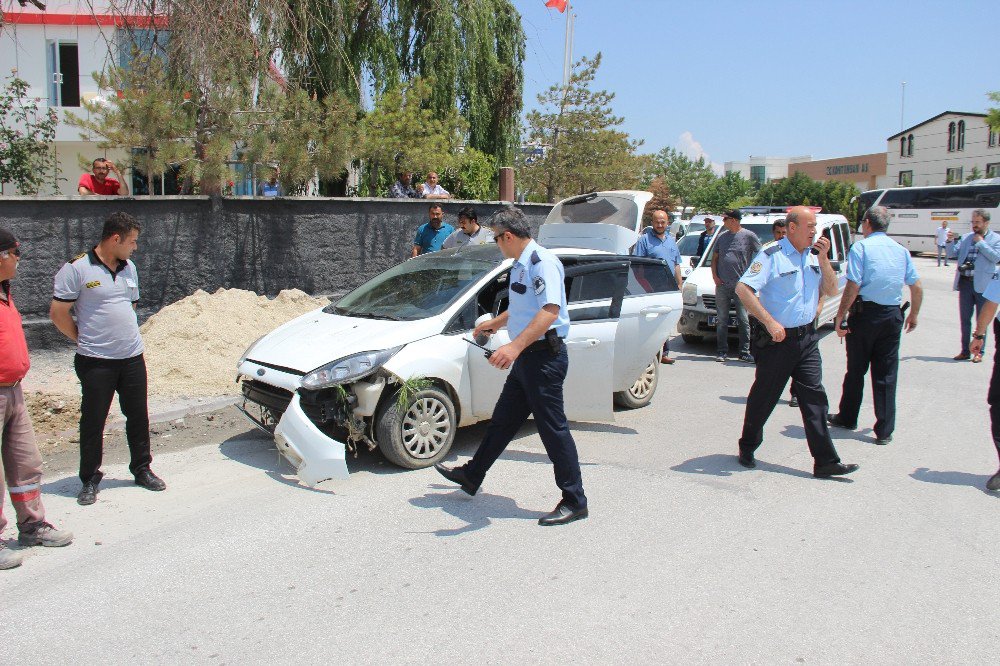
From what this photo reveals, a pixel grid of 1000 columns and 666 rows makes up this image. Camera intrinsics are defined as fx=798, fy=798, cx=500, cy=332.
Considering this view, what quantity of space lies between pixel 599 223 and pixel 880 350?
19.4 ft

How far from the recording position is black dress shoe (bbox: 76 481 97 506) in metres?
5.16

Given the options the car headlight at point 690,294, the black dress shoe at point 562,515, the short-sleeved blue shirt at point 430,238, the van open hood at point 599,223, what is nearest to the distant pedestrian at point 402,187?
the van open hood at point 599,223

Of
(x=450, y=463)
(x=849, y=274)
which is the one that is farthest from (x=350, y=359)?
(x=849, y=274)

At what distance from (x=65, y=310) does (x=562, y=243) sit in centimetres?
805

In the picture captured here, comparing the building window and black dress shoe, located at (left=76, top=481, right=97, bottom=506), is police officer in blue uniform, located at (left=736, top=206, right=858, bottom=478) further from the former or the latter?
the building window

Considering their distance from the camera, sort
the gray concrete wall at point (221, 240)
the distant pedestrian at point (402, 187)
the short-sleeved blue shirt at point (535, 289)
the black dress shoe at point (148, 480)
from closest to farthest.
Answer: the short-sleeved blue shirt at point (535, 289) < the black dress shoe at point (148, 480) < the gray concrete wall at point (221, 240) < the distant pedestrian at point (402, 187)

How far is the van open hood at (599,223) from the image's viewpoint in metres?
11.7

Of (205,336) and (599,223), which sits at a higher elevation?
Answer: (599,223)

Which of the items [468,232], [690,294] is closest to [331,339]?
[468,232]

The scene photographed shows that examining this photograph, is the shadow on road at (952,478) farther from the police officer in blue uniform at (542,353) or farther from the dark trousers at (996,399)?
the police officer in blue uniform at (542,353)

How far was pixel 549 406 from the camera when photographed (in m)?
4.79

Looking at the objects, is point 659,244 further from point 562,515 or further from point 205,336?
point 562,515

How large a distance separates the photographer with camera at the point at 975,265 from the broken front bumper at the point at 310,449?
8348mm

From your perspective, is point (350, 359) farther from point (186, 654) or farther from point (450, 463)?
point (186, 654)
